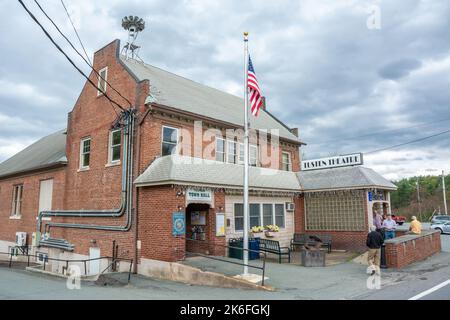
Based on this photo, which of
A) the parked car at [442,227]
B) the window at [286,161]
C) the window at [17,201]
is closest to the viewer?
the window at [286,161]

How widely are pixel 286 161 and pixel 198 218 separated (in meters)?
8.83

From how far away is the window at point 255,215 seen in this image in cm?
1822

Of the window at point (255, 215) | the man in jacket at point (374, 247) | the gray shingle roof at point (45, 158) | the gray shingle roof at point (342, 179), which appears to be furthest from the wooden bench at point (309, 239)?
the gray shingle roof at point (45, 158)

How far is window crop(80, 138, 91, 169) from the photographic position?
1911 centimetres

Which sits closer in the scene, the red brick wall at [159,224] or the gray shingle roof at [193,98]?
the red brick wall at [159,224]

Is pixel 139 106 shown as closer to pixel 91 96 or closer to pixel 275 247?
pixel 91 96

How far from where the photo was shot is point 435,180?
96.1 m

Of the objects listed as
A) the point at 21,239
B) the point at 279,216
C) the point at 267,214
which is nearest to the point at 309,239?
the point at 279,216

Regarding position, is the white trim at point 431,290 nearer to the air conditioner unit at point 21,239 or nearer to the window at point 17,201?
the air conditioner unit at point 21,239

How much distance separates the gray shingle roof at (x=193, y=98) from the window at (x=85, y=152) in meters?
4.59

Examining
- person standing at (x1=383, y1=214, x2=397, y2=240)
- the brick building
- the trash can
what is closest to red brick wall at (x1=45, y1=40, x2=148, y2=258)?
the brick building

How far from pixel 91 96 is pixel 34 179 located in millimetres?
7488
